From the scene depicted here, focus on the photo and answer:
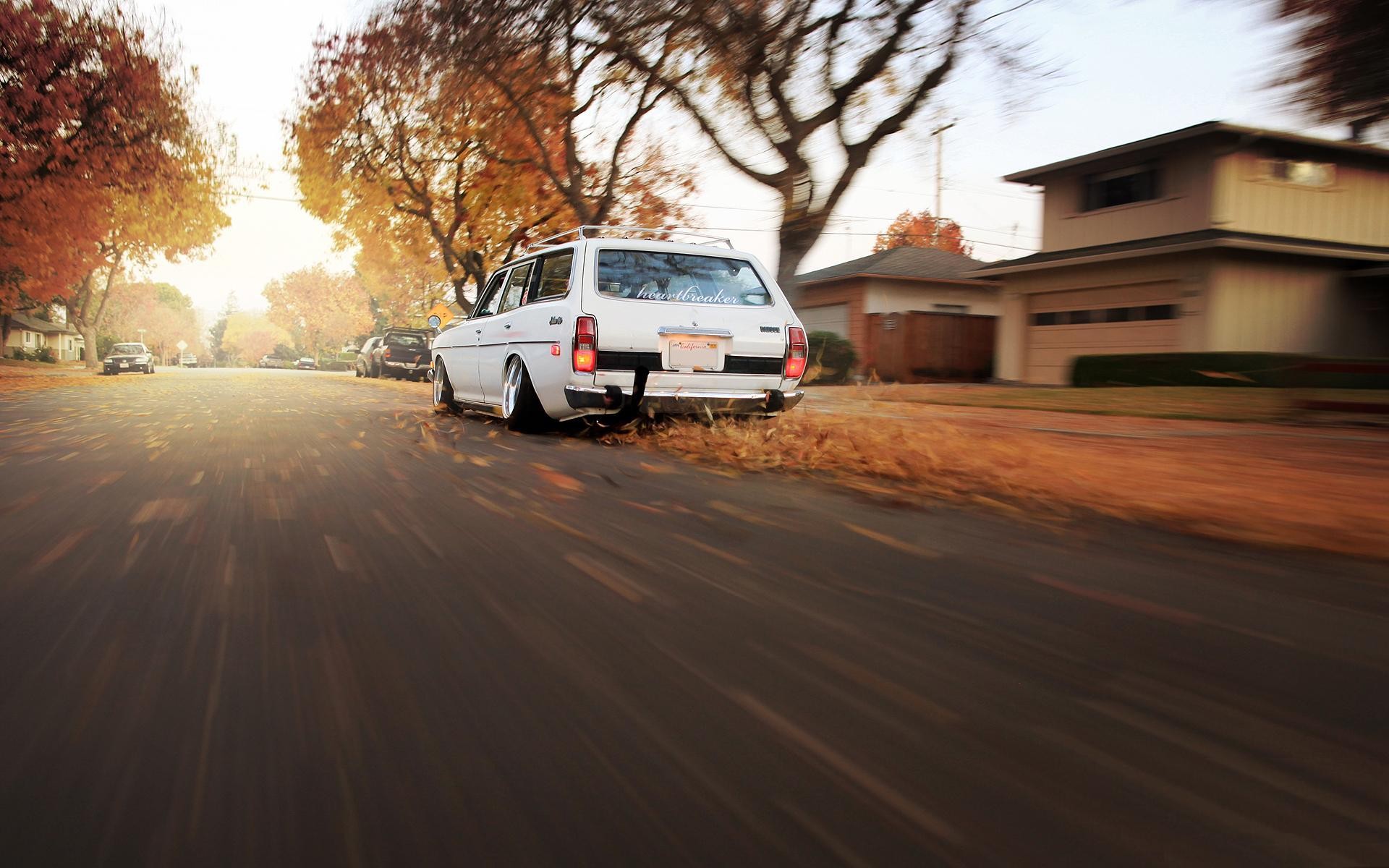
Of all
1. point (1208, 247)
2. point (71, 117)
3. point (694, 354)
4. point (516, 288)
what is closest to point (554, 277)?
point (516, 288)

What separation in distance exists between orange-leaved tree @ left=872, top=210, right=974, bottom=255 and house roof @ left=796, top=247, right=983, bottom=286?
14601mm

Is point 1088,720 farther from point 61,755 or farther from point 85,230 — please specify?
point 85,230

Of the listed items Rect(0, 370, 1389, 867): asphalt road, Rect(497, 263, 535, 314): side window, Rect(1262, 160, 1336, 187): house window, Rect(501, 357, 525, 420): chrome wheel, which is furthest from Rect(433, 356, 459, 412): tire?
Rect(1262, 160, 1336, 187): house window

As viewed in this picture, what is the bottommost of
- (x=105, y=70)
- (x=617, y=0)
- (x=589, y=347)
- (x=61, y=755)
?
(x=61, y=755)

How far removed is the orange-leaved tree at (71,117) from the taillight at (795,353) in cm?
2229

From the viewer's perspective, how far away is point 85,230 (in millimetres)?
30062

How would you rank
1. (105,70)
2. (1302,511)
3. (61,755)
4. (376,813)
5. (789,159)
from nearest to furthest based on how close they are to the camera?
(376,813), (61,755), (1302,511), (789,159), (105,70)

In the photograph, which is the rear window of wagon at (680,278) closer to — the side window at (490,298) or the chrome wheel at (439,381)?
the side window at (490,298)

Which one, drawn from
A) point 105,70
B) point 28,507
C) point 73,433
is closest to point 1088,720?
point 28,507

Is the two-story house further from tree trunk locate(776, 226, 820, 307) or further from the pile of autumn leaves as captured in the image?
the pile of autumn leaves

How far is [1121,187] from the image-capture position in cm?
2297

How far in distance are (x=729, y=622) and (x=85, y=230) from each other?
3326cm

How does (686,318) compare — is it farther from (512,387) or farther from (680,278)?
(512,387)

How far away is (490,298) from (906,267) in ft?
68.4
